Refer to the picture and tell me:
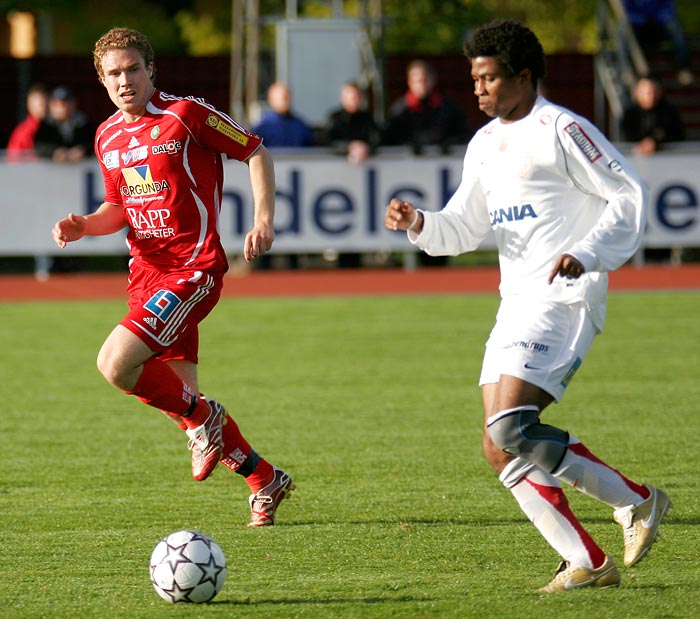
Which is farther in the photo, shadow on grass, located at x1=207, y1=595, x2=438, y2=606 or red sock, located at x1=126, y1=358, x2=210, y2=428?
red sock, located at x1=126, y1=358, x2=210, y2=428

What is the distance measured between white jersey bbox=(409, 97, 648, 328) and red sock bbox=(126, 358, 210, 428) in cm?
166

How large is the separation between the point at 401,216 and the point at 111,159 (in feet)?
5.58

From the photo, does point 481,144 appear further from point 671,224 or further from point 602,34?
point 602,34

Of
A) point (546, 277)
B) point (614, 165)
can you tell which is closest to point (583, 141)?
point (614, 165)

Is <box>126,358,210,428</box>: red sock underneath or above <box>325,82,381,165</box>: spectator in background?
underneath

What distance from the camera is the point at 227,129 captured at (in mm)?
6254

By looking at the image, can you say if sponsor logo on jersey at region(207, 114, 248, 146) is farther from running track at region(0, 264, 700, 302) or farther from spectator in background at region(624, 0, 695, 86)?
spectator in background at region(624, 0, 695, 86)

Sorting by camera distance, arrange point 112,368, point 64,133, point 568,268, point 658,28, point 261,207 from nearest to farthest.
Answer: point 568,268
point 112,368
point 261,207
point 64,133
point 658,28

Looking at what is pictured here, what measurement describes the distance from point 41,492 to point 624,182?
3.32 metres

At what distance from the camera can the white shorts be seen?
488cm

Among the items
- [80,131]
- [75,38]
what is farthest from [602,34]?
[75,38]

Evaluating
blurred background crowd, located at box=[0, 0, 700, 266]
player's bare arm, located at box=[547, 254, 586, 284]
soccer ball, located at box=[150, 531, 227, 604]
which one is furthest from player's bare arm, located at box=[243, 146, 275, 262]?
blurred background crowd, located at box=[0, 0, 700, 266]

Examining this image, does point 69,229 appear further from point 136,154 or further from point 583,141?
point 583,141

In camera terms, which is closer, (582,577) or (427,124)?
(582,577)
